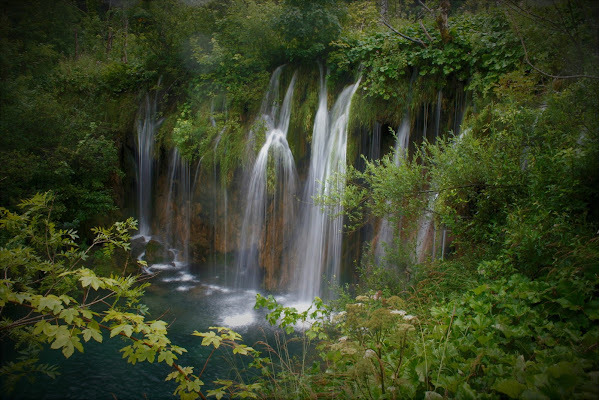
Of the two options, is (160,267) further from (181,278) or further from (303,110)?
(303,110)

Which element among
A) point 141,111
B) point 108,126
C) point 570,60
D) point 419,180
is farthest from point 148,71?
point 570,60

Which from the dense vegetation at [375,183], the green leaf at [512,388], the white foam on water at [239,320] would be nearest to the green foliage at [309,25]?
the dense vegetation at [375,183]

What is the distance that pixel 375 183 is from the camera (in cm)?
519

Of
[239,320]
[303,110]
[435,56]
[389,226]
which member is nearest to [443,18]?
[435,56]

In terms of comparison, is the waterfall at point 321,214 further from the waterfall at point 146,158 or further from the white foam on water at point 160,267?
the waterfall at point 146,158

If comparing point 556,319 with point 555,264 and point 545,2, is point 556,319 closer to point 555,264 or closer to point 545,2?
point 555,264

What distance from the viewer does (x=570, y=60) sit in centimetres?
405

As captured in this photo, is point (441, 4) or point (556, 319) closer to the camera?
point (556, 319)

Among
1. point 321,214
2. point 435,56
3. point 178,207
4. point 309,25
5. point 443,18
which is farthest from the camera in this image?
point 178,207

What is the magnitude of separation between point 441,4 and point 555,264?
6188mm

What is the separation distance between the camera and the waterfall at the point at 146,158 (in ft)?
38.1

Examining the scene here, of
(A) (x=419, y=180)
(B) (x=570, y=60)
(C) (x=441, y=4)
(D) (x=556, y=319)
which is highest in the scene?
(C) (x=441, y=4)

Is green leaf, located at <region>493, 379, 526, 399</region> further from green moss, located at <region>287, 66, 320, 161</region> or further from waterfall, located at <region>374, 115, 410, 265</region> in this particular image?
green moss, located at <region>287, 66, 320, 161</region>

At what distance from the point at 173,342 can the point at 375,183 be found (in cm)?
491
